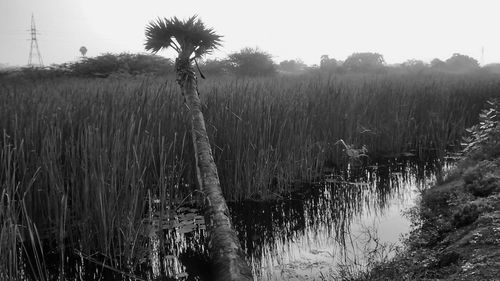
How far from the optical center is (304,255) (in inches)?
112

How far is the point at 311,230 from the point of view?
3.32 metres

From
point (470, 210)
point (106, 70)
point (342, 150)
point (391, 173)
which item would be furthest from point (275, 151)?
point (106, 70)

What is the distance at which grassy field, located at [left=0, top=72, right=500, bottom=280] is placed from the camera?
8.84 feet

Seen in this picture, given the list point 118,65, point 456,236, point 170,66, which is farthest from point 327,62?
point 456,236

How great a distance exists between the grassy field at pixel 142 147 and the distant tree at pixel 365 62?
613 inches

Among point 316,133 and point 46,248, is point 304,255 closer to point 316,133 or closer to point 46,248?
point 46,248

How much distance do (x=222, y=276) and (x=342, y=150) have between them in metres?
3.59

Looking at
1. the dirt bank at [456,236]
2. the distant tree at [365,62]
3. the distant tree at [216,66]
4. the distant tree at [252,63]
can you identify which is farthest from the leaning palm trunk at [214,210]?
the distant tree at [365,62]

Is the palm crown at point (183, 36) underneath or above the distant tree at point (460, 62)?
underneath

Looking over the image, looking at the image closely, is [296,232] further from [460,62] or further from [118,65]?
[460,62]

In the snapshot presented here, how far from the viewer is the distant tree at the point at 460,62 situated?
28431mm

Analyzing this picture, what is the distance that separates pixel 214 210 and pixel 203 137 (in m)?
0.81

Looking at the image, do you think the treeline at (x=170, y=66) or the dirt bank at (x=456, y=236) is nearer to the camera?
the dirt bank at (x=456, y=236)

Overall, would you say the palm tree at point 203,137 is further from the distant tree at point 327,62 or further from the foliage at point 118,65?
the distant tree at point 327,62
